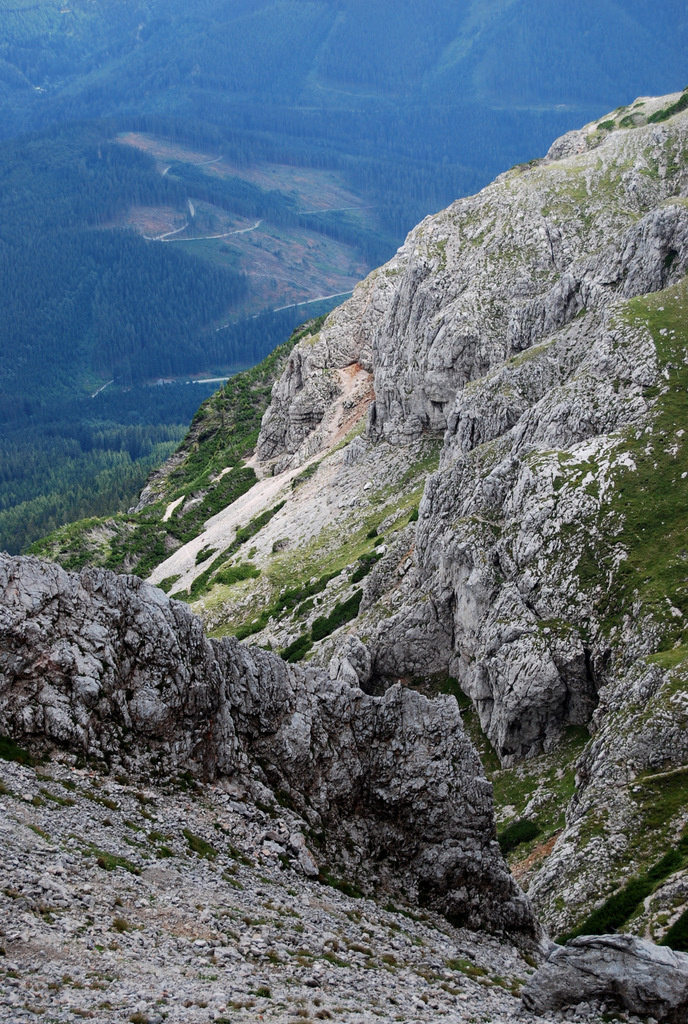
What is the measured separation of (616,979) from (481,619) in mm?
40905

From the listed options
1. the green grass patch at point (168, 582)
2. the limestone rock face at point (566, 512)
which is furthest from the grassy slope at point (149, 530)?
the limestone rock face at point (566, 512)

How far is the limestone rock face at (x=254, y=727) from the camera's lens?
4147 cm

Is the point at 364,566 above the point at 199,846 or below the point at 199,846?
above

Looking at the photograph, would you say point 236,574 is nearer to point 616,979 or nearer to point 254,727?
point 254,727

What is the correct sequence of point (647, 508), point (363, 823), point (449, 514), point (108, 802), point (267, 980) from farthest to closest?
point (449, 514), point (647, 508), point (363, 823), point (108, 802), point (267, 980)

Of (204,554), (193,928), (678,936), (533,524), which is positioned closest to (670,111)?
(204,554)

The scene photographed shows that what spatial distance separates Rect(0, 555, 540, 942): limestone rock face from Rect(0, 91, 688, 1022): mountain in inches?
4.8

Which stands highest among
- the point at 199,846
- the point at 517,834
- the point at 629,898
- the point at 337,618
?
the point at 337,618

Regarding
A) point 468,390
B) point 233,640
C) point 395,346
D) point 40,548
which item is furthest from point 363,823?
point 40,548

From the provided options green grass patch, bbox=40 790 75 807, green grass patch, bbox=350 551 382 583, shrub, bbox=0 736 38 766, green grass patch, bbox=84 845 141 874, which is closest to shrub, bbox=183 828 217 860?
green grass patch, bbox=84 845 141 874

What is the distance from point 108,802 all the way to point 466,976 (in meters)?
15.7

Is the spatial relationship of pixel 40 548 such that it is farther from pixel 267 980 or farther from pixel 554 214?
pixel 267 980

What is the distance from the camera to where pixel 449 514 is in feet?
295

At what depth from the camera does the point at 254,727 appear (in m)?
47.3
